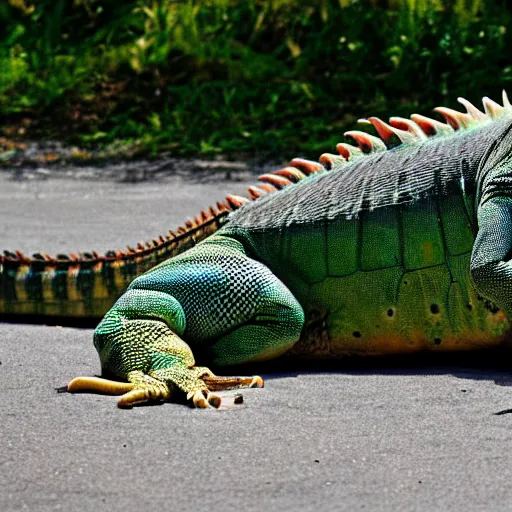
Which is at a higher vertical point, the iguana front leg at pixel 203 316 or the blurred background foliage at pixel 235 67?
the blurred background foliage at pixel 235 67

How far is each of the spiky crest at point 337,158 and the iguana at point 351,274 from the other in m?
0.02

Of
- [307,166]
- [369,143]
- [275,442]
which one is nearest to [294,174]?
[307,166]

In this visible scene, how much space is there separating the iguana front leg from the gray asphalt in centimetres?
28

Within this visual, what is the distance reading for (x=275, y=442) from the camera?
17.6 ft

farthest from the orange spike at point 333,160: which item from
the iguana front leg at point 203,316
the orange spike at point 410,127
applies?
the iguana front leg at point 203,316

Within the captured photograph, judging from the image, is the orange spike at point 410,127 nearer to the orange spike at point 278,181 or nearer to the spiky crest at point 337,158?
the spiky crest at point 337,158

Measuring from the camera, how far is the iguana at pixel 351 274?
21.8ft

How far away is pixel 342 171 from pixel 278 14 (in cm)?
1298

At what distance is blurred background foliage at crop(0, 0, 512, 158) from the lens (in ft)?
56.7

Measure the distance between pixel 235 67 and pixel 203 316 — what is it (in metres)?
12.6

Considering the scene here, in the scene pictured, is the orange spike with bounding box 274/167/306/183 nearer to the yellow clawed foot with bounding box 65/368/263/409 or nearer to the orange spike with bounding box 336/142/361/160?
the orange spike with bounding box 336/142/361/160

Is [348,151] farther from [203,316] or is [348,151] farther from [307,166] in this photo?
[203,316]

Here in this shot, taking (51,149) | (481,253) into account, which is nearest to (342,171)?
(481,253)

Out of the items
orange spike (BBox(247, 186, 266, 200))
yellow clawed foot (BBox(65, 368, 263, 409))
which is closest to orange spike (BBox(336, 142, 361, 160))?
orange spike (BBox(247, 186, 266, 200))
